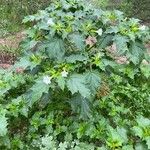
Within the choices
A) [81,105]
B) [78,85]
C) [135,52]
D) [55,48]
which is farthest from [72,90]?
[135,52]

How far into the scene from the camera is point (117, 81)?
14.4 ft

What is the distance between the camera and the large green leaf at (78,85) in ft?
11.3

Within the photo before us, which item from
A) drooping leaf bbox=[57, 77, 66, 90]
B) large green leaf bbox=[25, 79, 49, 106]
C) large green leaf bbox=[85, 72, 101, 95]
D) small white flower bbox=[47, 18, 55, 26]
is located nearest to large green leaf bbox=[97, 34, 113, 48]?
large green leaf bbox=[85, 72, 101, 95]

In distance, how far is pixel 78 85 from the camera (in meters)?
3.48

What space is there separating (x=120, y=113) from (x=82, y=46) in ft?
2.70

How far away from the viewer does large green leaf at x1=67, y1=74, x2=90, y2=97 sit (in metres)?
3.45

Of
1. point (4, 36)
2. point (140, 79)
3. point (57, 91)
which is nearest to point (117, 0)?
point (4, 36)

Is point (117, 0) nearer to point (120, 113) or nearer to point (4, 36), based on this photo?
point (4, 36)

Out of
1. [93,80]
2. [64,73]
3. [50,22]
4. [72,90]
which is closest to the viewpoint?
[72,90]

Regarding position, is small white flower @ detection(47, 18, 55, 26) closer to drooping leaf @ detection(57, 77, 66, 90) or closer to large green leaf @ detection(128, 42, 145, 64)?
drooping leaf @ detection(57, 77, 66, 90)

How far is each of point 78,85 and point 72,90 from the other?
83 mm

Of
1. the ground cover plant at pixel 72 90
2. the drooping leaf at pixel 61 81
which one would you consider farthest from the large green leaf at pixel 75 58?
the drooping leaf at pixel 61 81

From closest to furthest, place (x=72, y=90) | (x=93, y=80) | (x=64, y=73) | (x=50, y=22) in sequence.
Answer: (x=72, y=90)
(x=64, y=73)
(x=93, y=80)
(x=50, y=22)

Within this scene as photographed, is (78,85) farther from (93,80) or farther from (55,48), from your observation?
(55,48)
